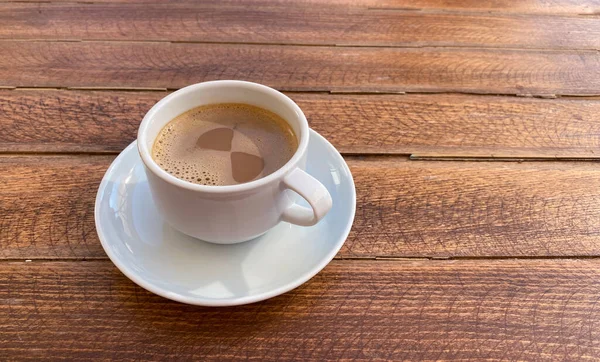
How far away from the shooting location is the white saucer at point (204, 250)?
550mm

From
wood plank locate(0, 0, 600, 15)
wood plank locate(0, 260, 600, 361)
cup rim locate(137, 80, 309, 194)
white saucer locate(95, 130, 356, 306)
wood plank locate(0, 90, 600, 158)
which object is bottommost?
wood plank locate(0, 260, 600, 361)

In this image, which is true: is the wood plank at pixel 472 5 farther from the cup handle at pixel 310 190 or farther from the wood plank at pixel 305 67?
the cup handle at pixel 310 190

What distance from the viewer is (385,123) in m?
0.82

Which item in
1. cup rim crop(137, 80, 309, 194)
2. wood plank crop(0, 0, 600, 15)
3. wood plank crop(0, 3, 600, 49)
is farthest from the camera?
wood plank crop(0, 0, 600, 15)

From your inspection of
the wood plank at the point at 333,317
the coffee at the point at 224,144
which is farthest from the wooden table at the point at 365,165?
the coffee at the point at 224,144

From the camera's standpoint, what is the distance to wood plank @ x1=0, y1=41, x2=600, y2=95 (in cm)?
89

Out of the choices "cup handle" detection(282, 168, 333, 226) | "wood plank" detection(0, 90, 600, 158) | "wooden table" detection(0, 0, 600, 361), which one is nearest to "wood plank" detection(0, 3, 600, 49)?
"wooden table" detection(0, 0, 600, 361)

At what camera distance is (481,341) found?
54 centimetres

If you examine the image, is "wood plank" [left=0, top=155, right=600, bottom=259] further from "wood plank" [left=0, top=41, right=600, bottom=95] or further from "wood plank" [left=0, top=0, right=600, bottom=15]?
"wood plank" [left=0, top=0, right=600, bottom=15]

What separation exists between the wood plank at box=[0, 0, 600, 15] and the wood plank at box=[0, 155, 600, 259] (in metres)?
0.50

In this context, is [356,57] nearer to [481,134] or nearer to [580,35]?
[481,134]

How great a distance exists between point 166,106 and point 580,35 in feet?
2.82

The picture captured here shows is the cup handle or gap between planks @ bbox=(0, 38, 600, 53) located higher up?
gap between planks @ bbox=(0, 38, 600, 53)

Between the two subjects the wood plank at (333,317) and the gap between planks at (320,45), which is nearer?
the wood plank at (333,317)
